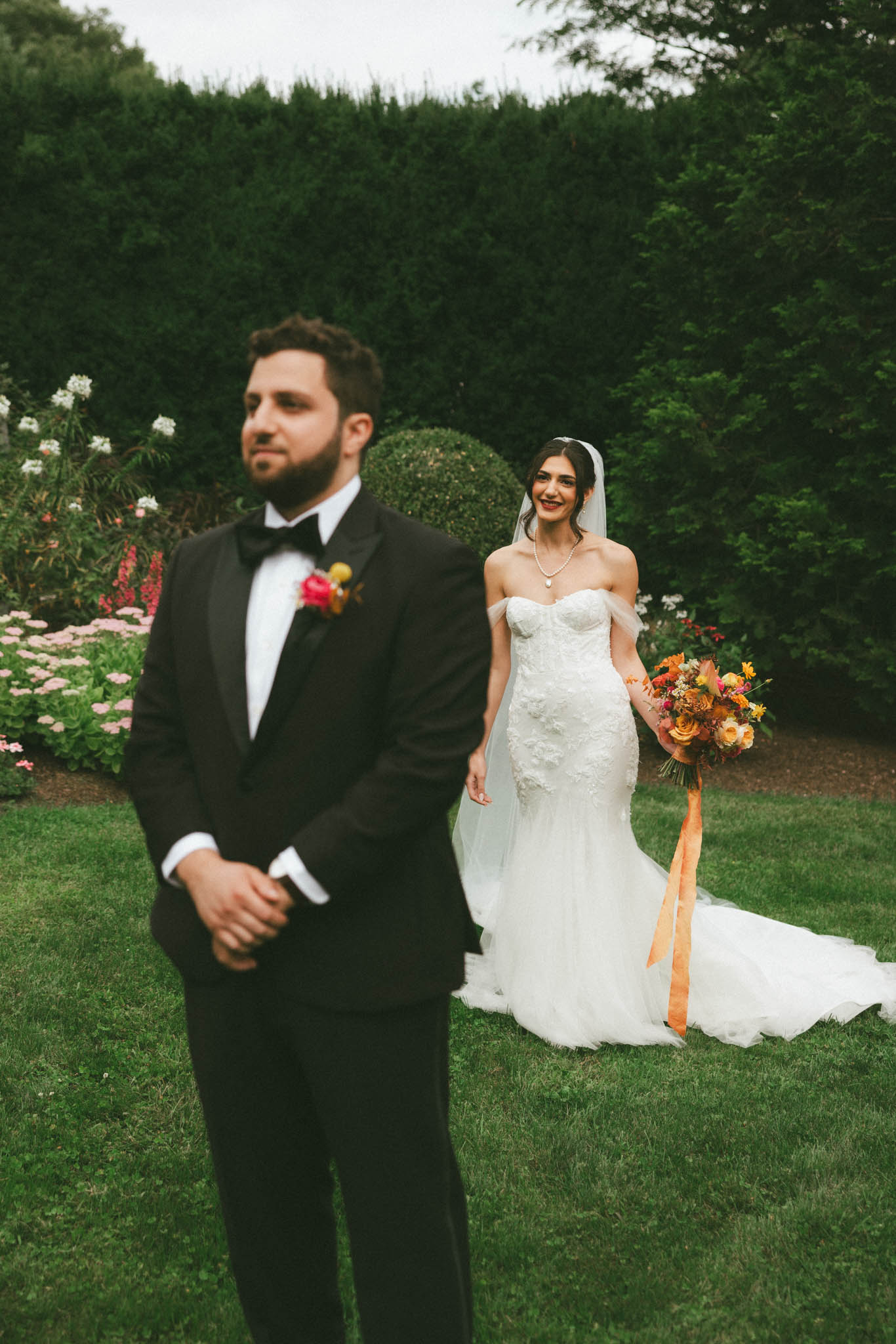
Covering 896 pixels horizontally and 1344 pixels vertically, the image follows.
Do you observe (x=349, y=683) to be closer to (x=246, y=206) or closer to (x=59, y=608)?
(x=59, y=608)

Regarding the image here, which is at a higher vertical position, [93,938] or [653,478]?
[653,478]

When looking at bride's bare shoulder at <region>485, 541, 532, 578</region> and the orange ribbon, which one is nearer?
the orange ribbon

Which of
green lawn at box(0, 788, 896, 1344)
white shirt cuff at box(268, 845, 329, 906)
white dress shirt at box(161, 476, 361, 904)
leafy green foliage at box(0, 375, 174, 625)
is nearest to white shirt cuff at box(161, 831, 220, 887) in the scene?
white dress shirt at box(161, 476, 361, 904)

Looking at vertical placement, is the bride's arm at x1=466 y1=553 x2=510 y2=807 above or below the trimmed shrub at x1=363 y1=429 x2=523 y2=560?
below

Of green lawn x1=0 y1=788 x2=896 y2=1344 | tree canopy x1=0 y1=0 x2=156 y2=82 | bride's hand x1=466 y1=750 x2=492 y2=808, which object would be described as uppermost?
tree canopy x1=0 y1=0 x2=156 y2=82

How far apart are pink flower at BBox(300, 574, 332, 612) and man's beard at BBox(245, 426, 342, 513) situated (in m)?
0.18

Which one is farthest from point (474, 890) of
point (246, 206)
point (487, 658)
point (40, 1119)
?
point (246, 206)

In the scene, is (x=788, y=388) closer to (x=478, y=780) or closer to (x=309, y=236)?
(x=309, y=236)

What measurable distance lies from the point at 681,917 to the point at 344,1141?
8.59 feet

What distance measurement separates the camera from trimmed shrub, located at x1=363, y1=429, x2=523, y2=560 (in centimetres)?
816

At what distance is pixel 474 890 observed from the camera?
5352 mm

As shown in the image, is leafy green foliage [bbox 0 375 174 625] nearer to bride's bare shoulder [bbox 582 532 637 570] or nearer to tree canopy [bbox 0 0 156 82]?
A: bride's bare shoulder [bbox 582 532 637 570]

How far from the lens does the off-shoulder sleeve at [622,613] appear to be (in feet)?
15.4

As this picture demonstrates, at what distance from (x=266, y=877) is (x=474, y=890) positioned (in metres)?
3.65
